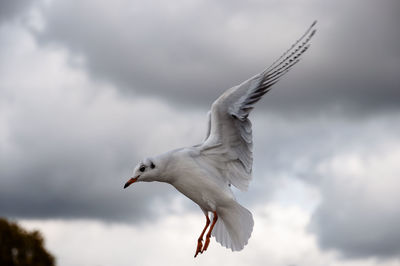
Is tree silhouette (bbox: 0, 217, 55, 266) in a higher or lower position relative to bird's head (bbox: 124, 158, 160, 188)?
lower

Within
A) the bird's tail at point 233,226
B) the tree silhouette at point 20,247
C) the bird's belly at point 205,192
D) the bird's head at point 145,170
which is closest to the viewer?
the tree silhouette at point 20,247

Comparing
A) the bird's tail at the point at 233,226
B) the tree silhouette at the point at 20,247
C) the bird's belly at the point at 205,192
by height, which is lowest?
the tree silhouette at the point at 20,247

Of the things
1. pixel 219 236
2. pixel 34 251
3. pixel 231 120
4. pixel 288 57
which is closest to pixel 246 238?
pixel 219 236

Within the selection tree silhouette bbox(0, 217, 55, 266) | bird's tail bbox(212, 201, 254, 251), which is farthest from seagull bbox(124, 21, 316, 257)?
tree silhouette bbox(0, 217, 55, 266)

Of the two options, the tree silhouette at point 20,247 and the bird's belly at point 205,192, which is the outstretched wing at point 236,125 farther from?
the tree silhouette at point 20,247

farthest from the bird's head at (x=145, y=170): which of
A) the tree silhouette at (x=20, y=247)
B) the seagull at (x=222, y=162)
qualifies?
the tree silhouette at (x=20, y=247)

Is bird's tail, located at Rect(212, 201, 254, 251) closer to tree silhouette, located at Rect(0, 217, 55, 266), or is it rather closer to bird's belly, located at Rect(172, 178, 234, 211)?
bird's belly, located at Rect(172, 178, 234, 211)

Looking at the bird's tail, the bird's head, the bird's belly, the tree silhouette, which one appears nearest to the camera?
the tree silhouette

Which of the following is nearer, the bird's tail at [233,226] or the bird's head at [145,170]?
the bird's head at [145,170]
